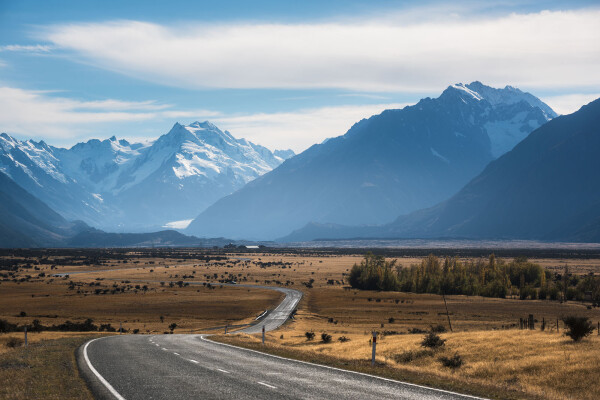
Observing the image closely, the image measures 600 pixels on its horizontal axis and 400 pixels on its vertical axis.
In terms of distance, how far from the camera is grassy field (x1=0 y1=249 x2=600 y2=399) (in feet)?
80.9

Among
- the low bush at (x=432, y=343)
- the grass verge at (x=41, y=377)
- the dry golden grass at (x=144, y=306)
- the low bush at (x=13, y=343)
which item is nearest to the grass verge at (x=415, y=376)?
the low bush at (x=432, y=343)

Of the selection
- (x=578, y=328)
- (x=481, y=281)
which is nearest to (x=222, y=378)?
(x=578, y=328)

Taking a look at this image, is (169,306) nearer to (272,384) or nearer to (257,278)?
(257,278)

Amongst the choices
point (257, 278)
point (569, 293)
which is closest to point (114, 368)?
point (569, 293)

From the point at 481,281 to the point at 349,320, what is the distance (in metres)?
Result: 50.4

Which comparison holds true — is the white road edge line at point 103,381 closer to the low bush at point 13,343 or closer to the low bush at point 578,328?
the low bush at point 13,343

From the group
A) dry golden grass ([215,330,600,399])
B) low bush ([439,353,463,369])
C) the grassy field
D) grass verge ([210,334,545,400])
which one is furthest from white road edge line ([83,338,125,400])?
low bush ([439,353,463,369])

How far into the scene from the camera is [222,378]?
869 inches

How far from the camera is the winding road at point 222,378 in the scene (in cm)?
1911

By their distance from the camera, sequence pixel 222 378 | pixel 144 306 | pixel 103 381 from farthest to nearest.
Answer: pixel 144 306 < pixel 222 378 < pixel 103 381

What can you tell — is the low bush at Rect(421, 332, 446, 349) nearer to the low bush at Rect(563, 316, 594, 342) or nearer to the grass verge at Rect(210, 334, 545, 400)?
the grass verge at Rect(210, 334, 545, 400)

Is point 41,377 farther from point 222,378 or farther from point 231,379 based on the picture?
point 231,379

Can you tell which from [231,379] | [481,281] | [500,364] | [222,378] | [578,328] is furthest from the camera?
[481,281]

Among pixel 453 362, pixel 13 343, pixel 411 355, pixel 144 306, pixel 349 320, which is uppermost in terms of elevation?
pixel 453 362
